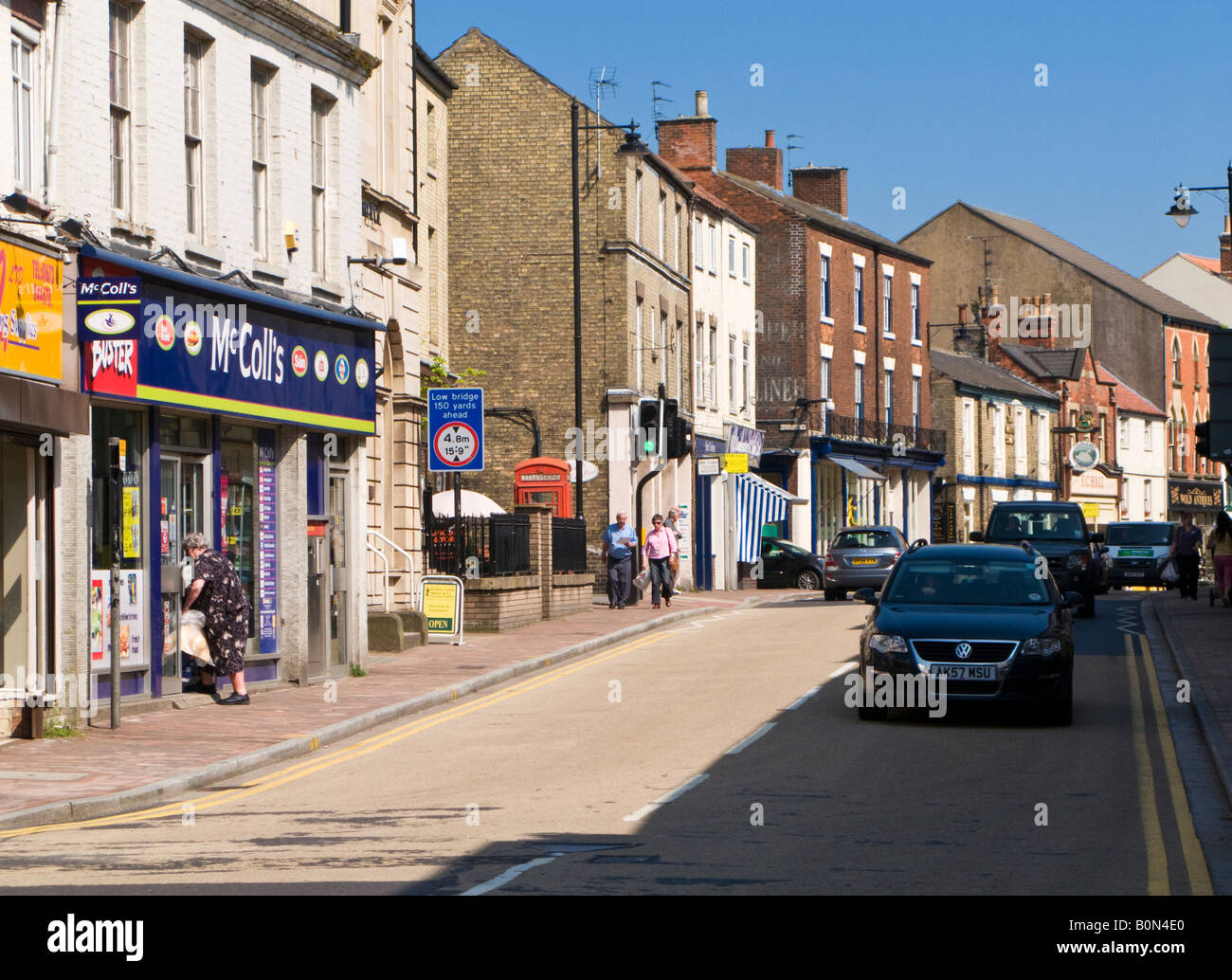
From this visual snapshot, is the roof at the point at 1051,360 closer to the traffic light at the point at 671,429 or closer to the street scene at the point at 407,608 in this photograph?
the street scene at the point at 407,608

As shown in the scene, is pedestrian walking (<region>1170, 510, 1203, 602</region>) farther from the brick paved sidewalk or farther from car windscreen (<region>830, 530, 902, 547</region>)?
car windscreen (<region>830, 530, 902, 547</region>)

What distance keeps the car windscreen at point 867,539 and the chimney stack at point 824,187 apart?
89.7 ft

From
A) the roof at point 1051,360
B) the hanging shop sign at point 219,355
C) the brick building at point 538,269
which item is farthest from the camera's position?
the roof at point 1051,360

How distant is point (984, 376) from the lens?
73.6 meters

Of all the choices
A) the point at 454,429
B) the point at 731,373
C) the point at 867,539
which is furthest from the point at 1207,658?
the point at 731,373

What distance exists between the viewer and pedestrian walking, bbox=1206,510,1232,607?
3144 centimetres

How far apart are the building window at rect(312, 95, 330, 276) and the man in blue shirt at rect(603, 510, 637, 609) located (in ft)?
42.1

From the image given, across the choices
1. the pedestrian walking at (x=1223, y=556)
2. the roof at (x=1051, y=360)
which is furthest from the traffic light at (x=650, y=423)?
the roof at (x=1051, y=360)

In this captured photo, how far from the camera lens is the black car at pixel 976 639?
1543cm

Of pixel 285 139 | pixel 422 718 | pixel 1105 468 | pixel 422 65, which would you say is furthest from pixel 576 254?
pixel 1105 468

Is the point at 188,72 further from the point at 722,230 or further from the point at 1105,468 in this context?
the point at 1105,468

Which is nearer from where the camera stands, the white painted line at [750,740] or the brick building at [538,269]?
the white painted line at [750,740]

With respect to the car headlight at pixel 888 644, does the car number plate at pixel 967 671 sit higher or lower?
lower

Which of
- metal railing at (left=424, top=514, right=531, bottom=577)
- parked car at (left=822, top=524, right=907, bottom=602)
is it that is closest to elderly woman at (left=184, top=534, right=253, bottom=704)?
metal railing at (left=424, top=514, right=531, bottom=577)
